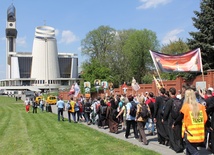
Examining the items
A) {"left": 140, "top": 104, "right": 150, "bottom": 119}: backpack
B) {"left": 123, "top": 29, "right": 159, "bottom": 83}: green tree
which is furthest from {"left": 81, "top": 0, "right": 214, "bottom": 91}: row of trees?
{"left": 140, "top": 104, "right": 150, "bottom": 119}: backpack

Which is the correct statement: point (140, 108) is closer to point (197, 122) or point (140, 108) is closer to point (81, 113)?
point (197, 122)

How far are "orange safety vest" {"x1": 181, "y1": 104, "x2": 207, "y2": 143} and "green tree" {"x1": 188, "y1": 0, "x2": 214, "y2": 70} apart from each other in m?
21.6

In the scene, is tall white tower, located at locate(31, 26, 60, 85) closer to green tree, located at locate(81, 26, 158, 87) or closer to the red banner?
green tree, located at locate(81, 26, 158, 87)

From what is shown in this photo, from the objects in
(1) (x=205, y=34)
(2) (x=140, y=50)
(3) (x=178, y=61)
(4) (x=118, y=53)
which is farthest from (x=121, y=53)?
(3) (x=178, y=61)

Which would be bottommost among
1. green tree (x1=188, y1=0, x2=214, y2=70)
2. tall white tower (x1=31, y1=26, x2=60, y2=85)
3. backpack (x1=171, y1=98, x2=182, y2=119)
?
backpack (x1=171, y1=98, x2=182, y2=119)

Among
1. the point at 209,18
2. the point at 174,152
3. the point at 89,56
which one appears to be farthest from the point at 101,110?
the point at 89,56

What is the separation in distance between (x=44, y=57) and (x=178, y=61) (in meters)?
129

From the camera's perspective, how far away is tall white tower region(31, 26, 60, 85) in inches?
5468

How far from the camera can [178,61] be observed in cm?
1588

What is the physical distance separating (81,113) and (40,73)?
121m

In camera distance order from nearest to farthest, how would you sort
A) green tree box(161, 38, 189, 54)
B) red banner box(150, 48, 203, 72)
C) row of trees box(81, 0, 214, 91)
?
red banner box(150, 48, 203, 72) → green tree box(161, 38, 189, 54) → row of trees box(81, 0, 214, 91)

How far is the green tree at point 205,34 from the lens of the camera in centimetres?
2752

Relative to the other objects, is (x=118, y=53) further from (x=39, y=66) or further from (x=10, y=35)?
(x=10, y=35)

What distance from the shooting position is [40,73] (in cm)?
13950
